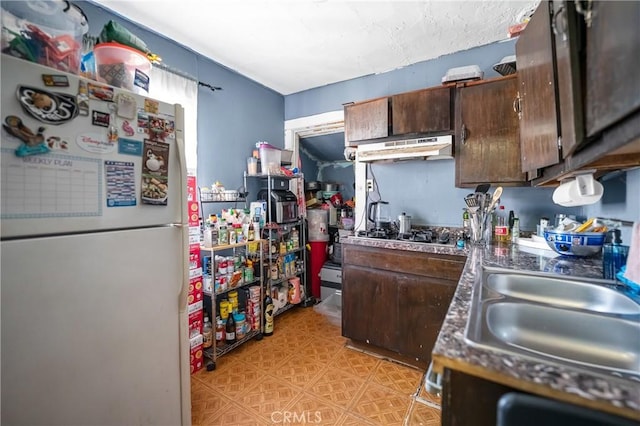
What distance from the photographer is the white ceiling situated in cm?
169

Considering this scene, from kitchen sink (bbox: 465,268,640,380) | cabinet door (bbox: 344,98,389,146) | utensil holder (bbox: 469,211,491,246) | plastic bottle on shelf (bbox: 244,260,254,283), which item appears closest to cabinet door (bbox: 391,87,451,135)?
cabinet door (bbox: 344,98,389,146)

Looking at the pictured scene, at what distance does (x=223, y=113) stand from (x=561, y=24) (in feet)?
8.05

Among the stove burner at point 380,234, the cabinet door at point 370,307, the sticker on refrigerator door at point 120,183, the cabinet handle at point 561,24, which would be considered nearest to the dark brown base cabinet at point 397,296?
the cabinet door at point 370,307

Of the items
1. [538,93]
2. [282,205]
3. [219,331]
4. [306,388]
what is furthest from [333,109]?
[306,388]

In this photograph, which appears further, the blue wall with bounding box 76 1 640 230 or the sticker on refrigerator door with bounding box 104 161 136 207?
the blue wall with bounding box 76 1 640 230

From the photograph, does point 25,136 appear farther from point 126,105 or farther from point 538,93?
point 538,93

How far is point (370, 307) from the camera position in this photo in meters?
2.05

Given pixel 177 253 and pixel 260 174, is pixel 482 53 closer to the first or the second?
pixel 260 174

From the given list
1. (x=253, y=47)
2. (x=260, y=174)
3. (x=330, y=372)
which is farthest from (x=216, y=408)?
(x=253, y=47)

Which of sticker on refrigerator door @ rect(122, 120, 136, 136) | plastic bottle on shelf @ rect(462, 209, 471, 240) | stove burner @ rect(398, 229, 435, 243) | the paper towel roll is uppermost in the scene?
sticker on refrigerator door @ rect(122, 120, 136, 136)

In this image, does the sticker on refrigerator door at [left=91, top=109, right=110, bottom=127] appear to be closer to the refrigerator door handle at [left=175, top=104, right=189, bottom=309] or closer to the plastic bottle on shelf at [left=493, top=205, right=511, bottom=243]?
the refrigerator door handle at [left=175, top=104, right=189, bottom=309]

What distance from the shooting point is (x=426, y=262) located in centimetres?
181

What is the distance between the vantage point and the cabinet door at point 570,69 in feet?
2.02

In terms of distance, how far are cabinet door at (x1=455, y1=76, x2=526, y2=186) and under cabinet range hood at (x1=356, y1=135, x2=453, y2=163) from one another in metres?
0.11
